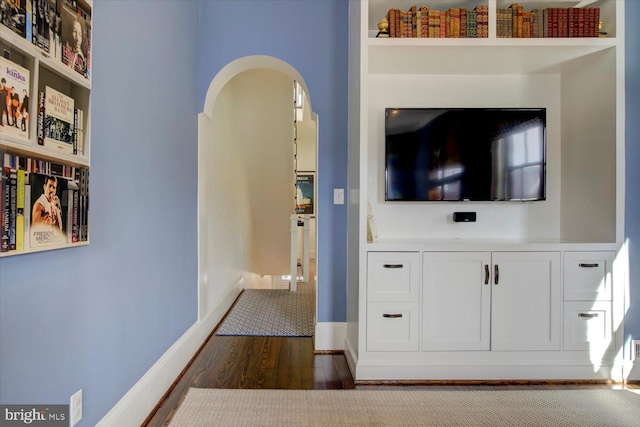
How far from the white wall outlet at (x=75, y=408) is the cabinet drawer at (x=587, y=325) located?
97.3 inches

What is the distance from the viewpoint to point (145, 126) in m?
1.67

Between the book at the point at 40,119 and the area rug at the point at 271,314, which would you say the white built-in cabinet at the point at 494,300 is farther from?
the book at the point at 40,119

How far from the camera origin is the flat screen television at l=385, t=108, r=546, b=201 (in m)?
2.30

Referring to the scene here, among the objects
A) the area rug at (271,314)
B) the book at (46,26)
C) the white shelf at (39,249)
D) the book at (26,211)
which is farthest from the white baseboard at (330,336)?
the book at (46,26)

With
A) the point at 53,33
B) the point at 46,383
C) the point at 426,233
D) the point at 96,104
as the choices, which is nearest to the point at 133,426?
the point at 46,383

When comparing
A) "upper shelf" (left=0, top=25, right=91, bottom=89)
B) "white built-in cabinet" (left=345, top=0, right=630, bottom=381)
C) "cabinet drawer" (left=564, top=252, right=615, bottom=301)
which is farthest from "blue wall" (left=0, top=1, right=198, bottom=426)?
"cabinet drawer" (left=564, top=252, right=615, bottom=301)

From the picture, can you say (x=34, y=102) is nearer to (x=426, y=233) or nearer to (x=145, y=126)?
(x=145, y=126)

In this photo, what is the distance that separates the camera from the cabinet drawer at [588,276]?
6.75 feet

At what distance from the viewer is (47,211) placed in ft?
3.25

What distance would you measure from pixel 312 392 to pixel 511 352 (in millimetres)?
1218


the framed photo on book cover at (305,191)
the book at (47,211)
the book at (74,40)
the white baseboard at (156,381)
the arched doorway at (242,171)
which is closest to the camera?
the book at (47,211)

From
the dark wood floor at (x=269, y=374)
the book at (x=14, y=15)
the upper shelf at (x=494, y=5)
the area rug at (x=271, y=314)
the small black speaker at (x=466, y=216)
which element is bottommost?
the dark wood floor at (x=269, y=374)

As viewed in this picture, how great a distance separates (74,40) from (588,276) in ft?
9.09

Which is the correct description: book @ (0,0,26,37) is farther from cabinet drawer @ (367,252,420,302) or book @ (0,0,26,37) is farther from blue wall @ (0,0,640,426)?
cabinet drawer @ (367,252,420,302)
